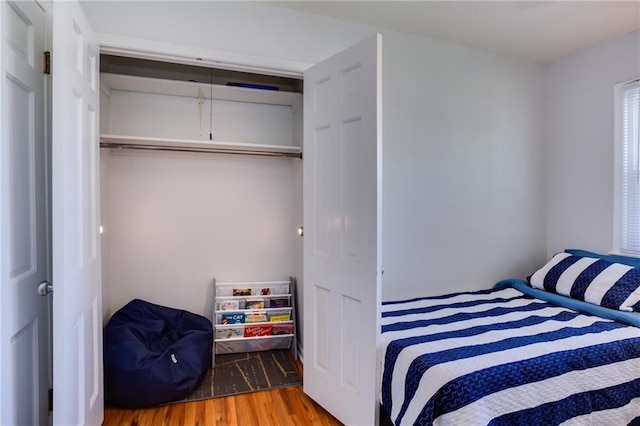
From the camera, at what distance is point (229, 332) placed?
2.75 metres

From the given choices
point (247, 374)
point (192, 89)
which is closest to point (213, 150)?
point (192, 89)

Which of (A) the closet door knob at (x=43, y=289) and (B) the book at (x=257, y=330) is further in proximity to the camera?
(B) the book at (x=257, y=330)

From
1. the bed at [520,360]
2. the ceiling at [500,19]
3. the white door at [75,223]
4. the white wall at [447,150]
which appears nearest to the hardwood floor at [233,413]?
the white door at [75,223]

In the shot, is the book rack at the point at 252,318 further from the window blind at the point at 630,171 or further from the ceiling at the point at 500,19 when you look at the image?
the window blind at the point at 630,171

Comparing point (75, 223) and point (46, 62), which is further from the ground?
point (46, 62)

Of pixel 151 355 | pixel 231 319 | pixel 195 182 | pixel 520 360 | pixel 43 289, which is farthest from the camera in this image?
pixel 195 182

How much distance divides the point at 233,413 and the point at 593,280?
2.53 metres

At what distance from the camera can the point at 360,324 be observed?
1.81 metres

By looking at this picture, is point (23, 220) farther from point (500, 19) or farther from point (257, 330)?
point (500, 19)

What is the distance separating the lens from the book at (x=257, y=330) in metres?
2.77

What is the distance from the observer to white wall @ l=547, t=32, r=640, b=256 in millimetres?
2684

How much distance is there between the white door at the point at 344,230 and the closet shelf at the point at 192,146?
532mm

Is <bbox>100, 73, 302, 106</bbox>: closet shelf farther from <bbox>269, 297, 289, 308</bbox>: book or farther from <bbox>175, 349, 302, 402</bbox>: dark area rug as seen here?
<bbox>175, 349, 302, 402</bbox>: dark area rug

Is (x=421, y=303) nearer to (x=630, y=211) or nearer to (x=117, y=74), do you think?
(x=630, y=211)
